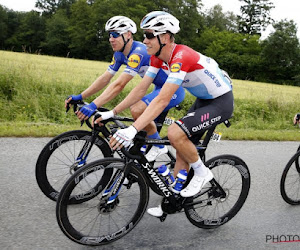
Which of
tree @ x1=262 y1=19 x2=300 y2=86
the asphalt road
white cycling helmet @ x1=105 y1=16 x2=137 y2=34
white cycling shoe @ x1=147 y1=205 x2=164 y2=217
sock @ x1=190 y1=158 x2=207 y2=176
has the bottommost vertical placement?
the asphalt road

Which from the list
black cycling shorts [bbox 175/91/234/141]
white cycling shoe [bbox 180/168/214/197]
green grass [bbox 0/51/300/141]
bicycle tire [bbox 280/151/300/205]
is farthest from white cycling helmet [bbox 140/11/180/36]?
green grass [bbox 0/51/300/141]

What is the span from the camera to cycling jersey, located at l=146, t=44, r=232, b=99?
2.96 m

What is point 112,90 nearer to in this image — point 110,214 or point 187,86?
point 187,86

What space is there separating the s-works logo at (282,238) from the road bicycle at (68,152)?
5.72 feet

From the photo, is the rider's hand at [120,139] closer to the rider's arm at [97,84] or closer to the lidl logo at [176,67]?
the lidl logo at [176,67]

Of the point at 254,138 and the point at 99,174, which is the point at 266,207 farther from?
the point at 254,138

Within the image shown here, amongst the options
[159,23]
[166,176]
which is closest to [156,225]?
[166,176]

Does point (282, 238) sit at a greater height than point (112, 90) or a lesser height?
lesser

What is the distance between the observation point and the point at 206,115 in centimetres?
324

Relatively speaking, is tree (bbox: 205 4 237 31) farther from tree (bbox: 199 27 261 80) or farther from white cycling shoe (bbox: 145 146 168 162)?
white cycling shoe (bbox: 145 146 168 162)

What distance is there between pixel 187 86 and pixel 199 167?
828 mm

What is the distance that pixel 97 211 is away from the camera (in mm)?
3121

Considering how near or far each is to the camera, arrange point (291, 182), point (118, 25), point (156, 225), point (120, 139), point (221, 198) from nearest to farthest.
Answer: point (120, 139) < point (156, 225) < point (221, 198) < point (118, 25) < point (291, 182)

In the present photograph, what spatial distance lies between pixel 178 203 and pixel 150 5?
222ft
